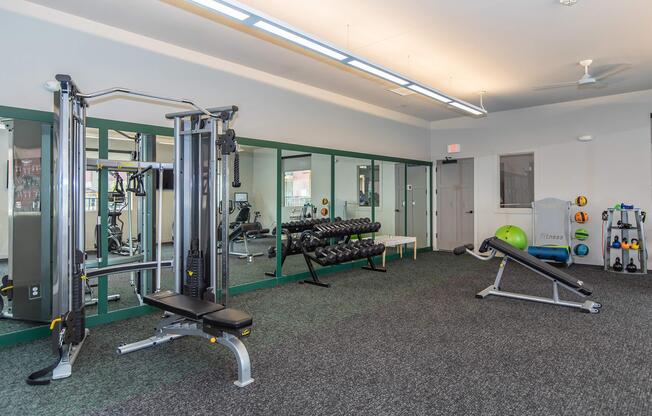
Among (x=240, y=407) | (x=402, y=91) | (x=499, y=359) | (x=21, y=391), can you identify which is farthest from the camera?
(x=402, y=91)

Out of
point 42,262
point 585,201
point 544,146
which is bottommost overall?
point 42,262

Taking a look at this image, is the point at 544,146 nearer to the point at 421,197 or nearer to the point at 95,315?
the point at 421,197

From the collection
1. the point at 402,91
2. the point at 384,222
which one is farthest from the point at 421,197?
the point at 402,91

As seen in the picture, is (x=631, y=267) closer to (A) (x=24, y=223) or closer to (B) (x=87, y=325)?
(B) (x=87, y=325)

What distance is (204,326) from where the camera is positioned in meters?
2.57

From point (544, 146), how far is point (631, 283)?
Result: 9.02ft

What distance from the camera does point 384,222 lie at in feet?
23.6

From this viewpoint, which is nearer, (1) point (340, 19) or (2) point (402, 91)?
(1) point (340, 19)

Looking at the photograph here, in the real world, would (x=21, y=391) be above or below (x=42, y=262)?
below

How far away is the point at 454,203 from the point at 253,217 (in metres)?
4.64

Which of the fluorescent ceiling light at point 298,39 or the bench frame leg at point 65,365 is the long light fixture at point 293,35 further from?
the bench frame leg at point 65,365

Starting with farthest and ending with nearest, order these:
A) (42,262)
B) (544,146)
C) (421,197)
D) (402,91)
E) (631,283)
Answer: (421,197) → (544,146) → (402,91) → (631,283) → (42,262)

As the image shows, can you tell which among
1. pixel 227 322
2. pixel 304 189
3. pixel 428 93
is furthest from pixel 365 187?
pixel 227 322

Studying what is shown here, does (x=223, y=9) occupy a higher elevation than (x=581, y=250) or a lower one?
higher
